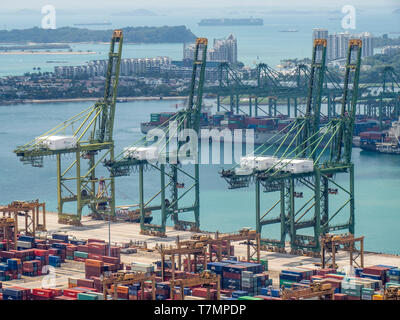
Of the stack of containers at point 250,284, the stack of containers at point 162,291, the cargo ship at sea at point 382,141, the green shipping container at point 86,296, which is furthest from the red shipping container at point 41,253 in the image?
the cargo ship at sea at point 382,141

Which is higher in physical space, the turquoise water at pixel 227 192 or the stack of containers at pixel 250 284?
the stack of containers at pixel 250 284

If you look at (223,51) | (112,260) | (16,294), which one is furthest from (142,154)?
(223,51)

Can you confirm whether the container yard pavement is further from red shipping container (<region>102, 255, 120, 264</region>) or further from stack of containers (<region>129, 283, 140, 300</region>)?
stack of containers (<region>129, 283, 140, 300</region>)

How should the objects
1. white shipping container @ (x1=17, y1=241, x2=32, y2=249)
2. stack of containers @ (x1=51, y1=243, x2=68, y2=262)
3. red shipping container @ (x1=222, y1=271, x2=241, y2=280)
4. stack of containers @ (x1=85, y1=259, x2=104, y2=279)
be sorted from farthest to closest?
white shipping container @ (x1=17, y1=241, x2=32, y2=249) < stack of containers @ (x1=51, y1=243, x2=68, y2=262) < stack of containers @ (x1=85, y1=259, x2=104, y2=279) < red shipping container @ (x1=222, y1=271, x2=241, y2=280)

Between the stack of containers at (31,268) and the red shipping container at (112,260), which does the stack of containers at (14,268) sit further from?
the red shipping container at (112,260)

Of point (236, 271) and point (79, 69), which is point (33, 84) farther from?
point (236, 271)

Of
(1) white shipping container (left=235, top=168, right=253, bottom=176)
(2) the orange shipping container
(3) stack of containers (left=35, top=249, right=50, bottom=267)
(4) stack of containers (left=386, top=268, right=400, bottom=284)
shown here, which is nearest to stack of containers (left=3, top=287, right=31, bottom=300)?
(2) the orange shipping container
